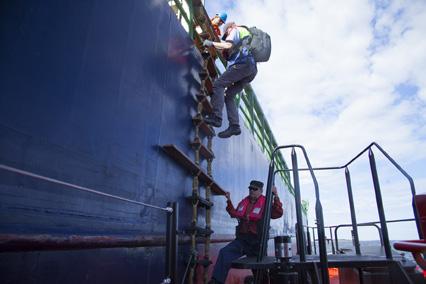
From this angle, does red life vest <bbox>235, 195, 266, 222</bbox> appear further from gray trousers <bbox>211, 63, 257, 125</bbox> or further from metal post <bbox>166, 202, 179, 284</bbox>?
metal post <bbox>166, 202, 179, 284</bbox>

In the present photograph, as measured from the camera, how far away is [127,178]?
2.15 meters

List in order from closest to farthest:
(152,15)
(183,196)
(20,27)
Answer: (20,27) < (152,15) < (183,196)

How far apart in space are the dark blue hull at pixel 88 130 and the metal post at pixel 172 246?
Answer: 1.22ft

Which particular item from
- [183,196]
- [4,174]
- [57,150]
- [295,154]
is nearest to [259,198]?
[183,196]

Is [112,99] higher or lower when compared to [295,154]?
higher

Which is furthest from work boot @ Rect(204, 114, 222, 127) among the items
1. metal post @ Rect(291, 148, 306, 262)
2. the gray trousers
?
metal post @ Rect(291, 148, 306, 262)

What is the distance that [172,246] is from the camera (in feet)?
6.04

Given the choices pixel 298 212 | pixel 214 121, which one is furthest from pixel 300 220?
pixel 214 121

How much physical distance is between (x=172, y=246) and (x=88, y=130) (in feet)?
2.82

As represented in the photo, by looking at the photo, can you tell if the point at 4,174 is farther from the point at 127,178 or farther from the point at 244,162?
the point at 244,162

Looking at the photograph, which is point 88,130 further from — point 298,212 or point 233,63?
point 233,63

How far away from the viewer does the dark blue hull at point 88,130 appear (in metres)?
1.36

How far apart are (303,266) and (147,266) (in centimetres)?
113

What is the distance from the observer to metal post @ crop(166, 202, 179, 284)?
5.88 ft
